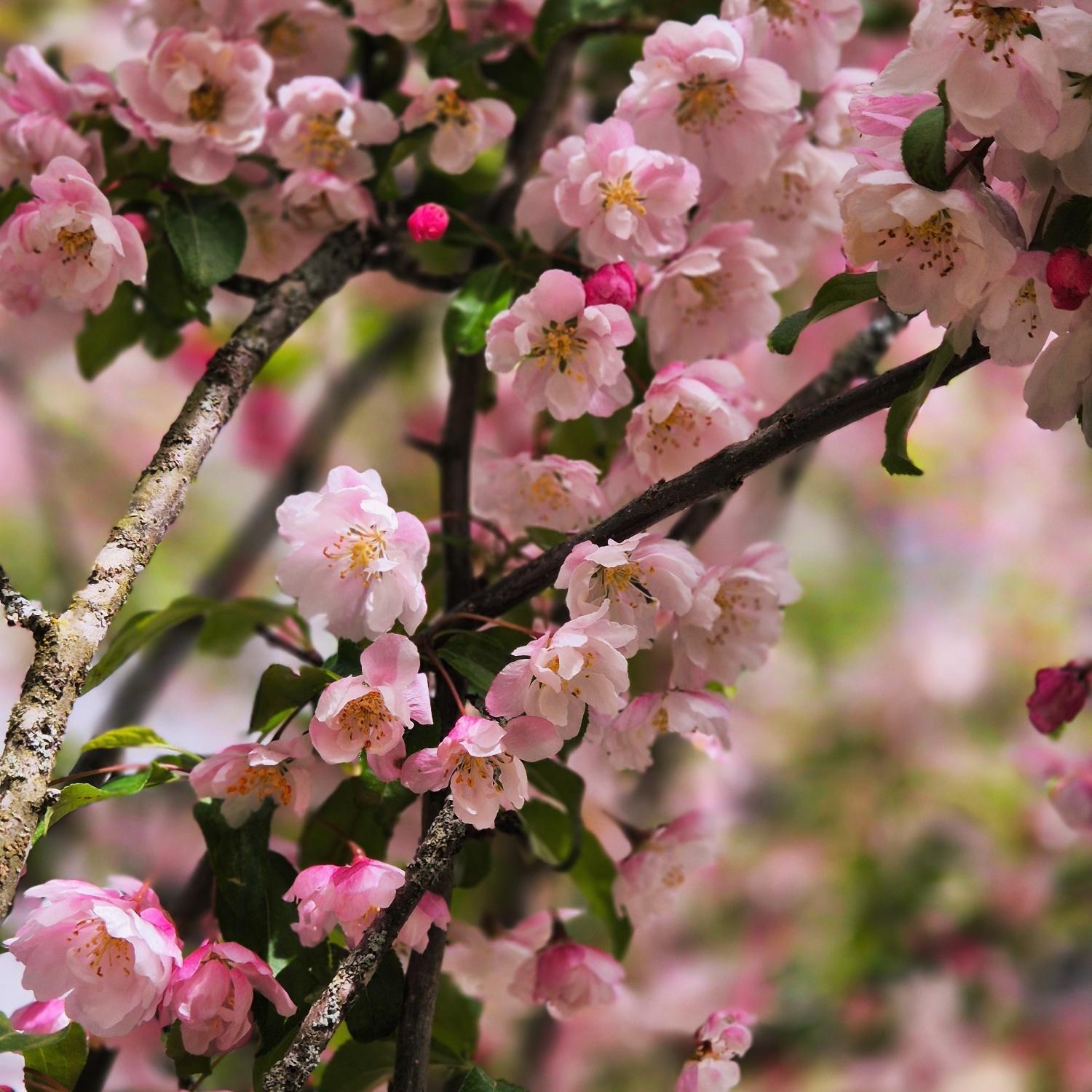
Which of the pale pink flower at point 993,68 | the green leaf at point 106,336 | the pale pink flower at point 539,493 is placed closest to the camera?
the pale pink flower at point 993,68

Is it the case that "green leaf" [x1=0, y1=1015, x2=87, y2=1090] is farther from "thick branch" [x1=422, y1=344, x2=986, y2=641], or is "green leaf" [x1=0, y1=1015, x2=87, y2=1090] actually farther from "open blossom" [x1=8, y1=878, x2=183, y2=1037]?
"thick branch" [x1=422, y1=344, x2=986, y2=641]

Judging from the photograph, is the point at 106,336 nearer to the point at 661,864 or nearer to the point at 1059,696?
the point at 661,864

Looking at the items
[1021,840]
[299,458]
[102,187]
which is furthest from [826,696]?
[102,187]

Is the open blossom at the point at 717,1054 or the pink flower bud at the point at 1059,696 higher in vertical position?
the pink flower bud at the point at 1059,696

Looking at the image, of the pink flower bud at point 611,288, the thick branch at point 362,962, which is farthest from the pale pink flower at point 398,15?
the thick branch at point 362,962

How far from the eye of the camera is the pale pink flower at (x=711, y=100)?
0.61m

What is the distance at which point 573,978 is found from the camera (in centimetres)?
64

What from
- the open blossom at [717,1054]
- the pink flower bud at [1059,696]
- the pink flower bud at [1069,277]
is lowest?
the open blossom at [717,1054]

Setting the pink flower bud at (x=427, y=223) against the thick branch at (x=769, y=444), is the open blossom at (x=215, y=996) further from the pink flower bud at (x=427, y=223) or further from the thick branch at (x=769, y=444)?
the pink flower bud at (x=427, y=223)

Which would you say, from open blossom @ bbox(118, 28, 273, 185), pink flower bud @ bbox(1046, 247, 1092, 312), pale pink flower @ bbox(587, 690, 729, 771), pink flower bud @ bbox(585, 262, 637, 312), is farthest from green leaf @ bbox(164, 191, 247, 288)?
pink flower bud @ bbox(1046, 247, 1092, 312)

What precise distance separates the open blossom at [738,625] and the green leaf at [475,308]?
7.4 inches

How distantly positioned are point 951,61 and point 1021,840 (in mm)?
1608

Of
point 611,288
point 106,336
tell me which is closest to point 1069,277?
point 611,288

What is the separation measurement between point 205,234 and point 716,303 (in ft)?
0.95
